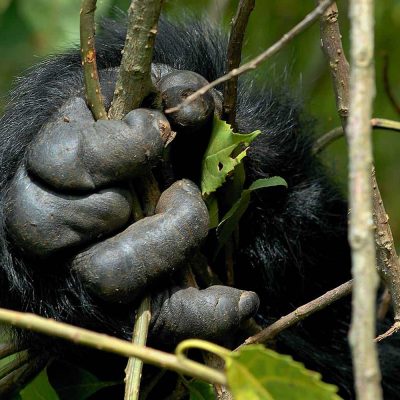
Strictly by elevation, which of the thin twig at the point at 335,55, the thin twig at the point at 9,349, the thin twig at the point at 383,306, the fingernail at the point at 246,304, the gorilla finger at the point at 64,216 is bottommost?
the thin twig at the point at 383,306

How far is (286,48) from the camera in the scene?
8.16ft

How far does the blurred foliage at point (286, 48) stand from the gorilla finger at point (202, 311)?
2.01ft

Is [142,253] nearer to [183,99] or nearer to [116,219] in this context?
[116,219]

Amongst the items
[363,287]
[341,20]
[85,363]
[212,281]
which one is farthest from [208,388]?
[341,20]

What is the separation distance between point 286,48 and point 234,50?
1.42 metres

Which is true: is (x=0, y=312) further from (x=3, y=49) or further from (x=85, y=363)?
(x=3, y=49)

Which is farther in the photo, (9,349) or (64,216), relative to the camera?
(9,349)

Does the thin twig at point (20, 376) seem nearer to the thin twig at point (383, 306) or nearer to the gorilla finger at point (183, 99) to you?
the gorilla finger at point (183, 99)

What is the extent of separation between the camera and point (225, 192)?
118 centimetres

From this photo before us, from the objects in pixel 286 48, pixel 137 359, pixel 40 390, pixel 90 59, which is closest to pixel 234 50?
pixel 90 59

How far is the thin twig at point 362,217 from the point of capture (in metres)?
0.55

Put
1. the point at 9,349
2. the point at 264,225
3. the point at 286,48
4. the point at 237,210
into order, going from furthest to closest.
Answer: the point at 286,48 → the point at 264,225 → the point at 9,349 → the point at 237,210

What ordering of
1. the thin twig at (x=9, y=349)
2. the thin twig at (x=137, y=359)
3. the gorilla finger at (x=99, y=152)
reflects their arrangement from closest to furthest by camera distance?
the thin twig at (x=137, y=359), the gorilla finger at (x=99, y=152), the thin twig at (x=9, y=349)

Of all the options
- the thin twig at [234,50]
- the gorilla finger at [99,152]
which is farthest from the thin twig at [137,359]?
the thin twig at [234,50]
